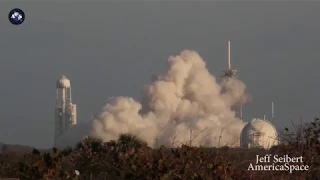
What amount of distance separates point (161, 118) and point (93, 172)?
2339 inches

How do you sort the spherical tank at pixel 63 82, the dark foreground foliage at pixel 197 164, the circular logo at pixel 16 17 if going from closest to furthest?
the dark foreground foliage at pixel 197 164
the circular logo at pixel 16 17
the spherical tank at pixel 63 82

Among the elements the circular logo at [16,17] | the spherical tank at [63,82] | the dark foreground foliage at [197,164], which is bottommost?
the dark foreground foliage at [197,164]

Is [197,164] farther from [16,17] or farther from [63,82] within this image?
[63,82]

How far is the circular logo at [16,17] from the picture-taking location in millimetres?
15133

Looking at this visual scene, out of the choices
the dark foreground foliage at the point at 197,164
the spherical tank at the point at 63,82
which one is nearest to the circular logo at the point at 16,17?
the dark foreground foliage at the point at 197,164

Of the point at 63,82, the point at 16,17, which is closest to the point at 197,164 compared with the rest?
the point at 16,17

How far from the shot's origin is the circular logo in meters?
15.1

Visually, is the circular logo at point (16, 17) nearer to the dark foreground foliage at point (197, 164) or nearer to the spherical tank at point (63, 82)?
the dark foreground foliage at point (197, 164)

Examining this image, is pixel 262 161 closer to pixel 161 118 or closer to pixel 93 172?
pixel 93 172

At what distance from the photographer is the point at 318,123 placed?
14.0m

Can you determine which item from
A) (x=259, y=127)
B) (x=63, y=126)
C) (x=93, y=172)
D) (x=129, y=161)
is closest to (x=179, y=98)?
(x=63, y=126)

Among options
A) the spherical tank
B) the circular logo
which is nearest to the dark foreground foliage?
the circular logo

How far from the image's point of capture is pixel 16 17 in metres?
15.2

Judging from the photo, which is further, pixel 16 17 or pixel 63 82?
pixel 63 82
